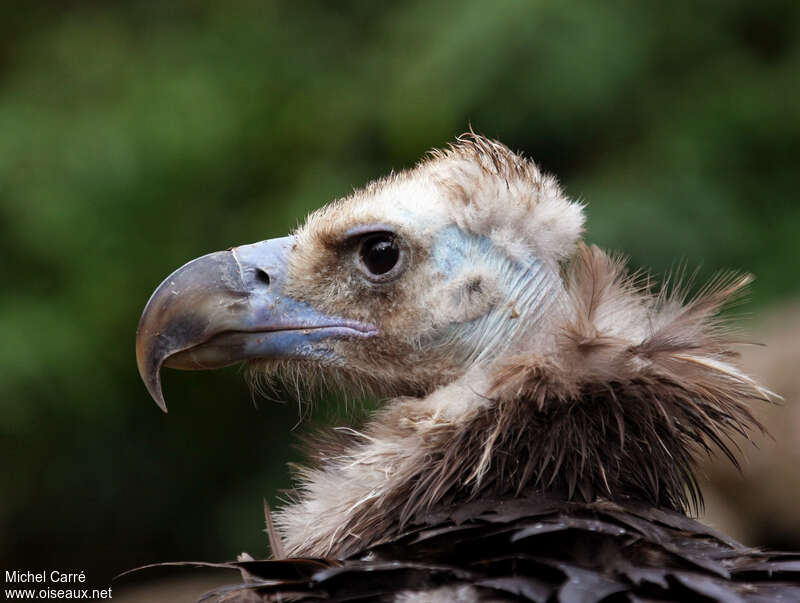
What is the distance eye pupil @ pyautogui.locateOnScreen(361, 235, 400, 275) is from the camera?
2631mm

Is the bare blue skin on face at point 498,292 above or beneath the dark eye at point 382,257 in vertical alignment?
beneath

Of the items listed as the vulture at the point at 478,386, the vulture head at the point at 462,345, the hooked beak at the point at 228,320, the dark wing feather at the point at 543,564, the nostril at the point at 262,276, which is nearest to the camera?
the dark wing feather at the point at 543,564

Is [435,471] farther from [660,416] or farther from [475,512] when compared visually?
[660,416]

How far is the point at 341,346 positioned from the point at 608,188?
123 inches

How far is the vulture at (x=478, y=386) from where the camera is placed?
2012 millimetres

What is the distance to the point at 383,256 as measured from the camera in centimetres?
263

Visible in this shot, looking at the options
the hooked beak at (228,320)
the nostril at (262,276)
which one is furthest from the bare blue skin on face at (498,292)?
the nostril at (262,276)

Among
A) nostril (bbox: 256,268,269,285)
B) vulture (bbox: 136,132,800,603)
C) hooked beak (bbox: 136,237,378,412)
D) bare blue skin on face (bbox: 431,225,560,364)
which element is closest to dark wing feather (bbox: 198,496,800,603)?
vulture (bbox: 136,132,800,603)

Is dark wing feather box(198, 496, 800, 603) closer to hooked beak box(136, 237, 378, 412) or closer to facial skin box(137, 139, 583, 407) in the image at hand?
facial skin box(137, 139, 583, 407)

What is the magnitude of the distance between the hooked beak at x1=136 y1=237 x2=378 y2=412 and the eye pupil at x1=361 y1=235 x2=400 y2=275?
0.47 ft

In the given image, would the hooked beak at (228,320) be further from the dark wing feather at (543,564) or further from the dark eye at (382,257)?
the dark wing feather at (543,564)

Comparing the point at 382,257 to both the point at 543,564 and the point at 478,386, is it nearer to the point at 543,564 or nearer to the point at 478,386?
the point at 478,386

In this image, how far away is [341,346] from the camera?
2.65 m

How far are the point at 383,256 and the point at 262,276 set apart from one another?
0.31 meters
